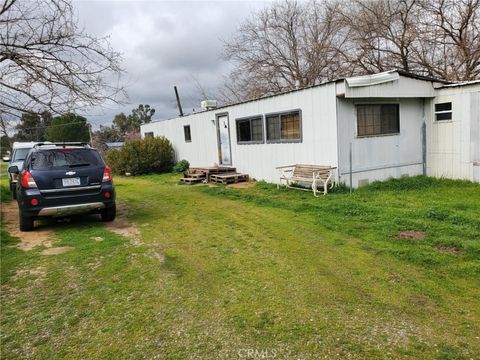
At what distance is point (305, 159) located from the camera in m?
10.6

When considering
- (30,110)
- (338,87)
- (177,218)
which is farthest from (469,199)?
(30,110)

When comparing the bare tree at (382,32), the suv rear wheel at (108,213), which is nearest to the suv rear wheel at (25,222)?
the suv rear wheel at (108,213)

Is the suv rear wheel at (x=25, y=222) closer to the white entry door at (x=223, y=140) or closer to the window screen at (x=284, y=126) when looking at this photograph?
the window screen at (x=284, y=126)

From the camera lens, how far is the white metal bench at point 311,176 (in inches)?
371

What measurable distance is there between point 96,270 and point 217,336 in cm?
230

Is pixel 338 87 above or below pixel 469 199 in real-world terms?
above

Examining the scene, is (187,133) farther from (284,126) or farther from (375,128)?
(375,128)

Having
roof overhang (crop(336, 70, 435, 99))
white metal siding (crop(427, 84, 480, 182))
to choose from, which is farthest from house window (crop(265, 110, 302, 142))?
white metal siding (crop(427, 84, 480, 182))

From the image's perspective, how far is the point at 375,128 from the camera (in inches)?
401

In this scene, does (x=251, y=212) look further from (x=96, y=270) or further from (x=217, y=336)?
(x=217, y=336)

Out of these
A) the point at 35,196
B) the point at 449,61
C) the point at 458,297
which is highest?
the point at 449,61

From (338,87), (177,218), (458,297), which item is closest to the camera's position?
(458,297)

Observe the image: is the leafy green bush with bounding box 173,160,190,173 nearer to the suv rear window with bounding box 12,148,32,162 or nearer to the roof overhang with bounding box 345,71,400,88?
the suv rear window with bounding box 12,148,32,162

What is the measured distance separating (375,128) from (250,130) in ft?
14.5
